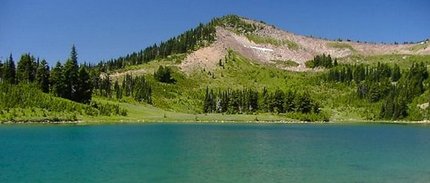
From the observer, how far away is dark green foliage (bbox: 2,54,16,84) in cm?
16738

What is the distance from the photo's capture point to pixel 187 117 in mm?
178750

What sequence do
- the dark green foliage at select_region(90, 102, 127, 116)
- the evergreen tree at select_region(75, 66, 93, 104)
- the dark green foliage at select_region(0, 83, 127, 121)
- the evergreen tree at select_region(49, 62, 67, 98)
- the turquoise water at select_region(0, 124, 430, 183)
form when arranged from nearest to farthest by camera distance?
the turquoise water at select_region(0, 124, 430, 183) < the dark green foliage at select_region(0, 83, 127, 121) < the dark green foliage at select_region(90, 102, 127, 116) < the evergreen tree at select_region(49, 62, 67, 98) < the evergreen tree at select_region(75, 66, 93, 104)

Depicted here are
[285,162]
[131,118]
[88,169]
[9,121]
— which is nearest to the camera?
[88,169]

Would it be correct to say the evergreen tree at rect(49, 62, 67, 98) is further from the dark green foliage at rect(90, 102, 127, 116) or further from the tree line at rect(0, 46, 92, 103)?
the dark green foliage at rect(90, 102, 127, 116)

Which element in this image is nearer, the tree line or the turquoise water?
the turquoise water

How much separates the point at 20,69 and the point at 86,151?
122 meters

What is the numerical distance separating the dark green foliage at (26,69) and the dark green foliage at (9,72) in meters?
2.52

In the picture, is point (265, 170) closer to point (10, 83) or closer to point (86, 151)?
point (86, 151)

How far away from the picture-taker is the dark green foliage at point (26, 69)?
172 m

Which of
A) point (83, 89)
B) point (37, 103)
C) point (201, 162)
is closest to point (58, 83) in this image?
point (83, 89)

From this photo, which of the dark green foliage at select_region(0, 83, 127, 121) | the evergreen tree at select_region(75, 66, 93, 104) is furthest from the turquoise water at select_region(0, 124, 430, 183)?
the evergreen tree at select_region(75, 66, 93, 104)

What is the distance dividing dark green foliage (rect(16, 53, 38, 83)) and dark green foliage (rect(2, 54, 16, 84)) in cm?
252

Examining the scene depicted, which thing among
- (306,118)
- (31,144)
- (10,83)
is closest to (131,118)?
(10,83)

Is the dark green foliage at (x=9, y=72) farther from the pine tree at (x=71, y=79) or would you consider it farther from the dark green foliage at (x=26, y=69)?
the pine tree at (x=71, y=79)
